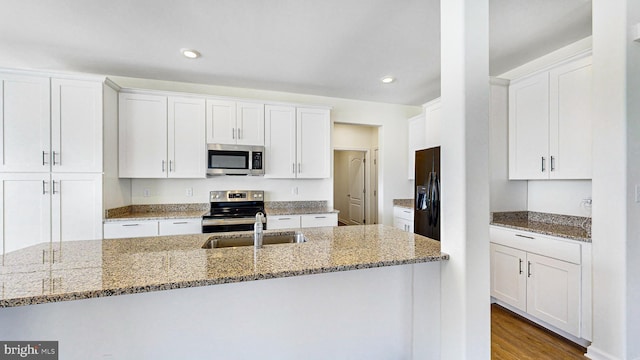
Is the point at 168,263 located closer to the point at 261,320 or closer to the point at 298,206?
the point at 261,320

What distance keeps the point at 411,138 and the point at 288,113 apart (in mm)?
2087

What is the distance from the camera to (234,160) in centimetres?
342

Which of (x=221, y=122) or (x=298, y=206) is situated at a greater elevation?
(x=221, y=122)

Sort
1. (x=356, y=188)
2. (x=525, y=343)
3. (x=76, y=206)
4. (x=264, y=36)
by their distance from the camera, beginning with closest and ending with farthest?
1. (x=525, y=343)
2. (x=264, y=36)
3. (x=76, y=206)
4. (x=356, y=188)

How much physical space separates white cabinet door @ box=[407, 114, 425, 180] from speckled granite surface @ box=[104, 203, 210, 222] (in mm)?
3216

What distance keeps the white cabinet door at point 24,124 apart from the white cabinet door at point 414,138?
4.45 meters

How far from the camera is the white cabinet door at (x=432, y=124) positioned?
346cm

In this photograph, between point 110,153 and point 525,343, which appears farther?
point 110,153

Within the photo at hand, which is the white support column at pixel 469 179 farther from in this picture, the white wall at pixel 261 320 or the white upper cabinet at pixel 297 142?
the white upper cabinet at pixel 297 142

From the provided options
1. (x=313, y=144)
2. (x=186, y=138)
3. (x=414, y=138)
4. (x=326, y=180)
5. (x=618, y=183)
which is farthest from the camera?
(x=414, y=138)

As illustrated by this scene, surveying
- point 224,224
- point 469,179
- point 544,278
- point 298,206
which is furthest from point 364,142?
point 469,179

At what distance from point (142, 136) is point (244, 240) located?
2.32 meters

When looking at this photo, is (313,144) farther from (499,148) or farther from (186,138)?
(499,148)

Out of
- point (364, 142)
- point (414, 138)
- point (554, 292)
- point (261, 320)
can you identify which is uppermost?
point (364, 142)
